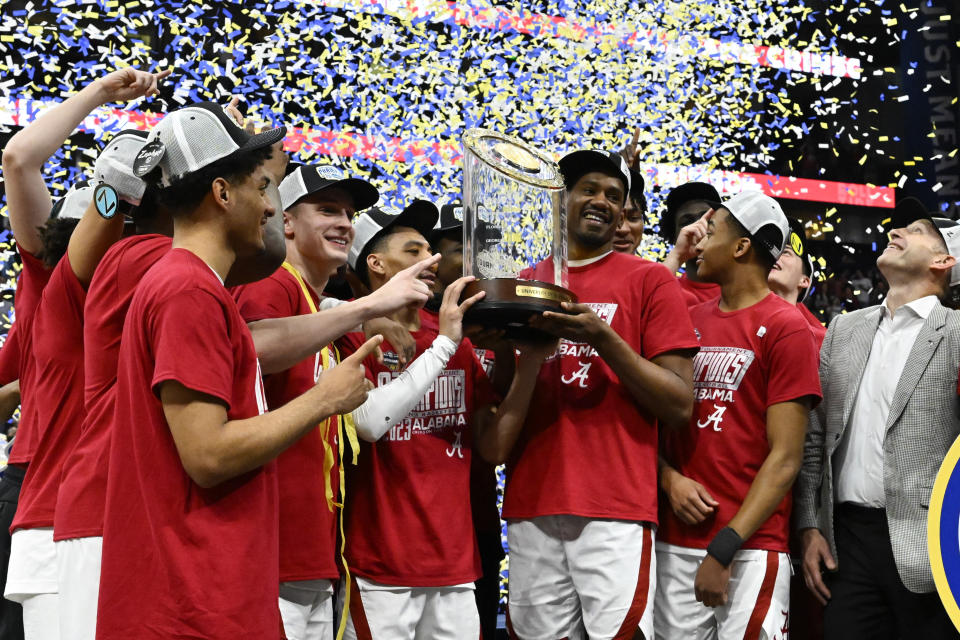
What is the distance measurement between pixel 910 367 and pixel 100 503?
7.87 feet

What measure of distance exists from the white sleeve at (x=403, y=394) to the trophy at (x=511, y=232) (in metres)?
0.12

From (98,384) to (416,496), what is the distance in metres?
1.04

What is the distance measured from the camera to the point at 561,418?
288 centimetres

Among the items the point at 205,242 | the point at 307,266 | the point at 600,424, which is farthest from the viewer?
the point at 307,266

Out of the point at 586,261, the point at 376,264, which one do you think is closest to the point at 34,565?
the point at 376,264

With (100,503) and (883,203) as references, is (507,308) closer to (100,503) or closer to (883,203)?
(100,503)

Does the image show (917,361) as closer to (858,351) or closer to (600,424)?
(858,351)

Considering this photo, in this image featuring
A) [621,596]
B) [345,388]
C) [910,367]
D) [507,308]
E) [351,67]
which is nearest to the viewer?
[345,388]

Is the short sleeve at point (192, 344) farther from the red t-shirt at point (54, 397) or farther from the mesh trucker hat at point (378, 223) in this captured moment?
the mesh trucker hat at point (378, 223)

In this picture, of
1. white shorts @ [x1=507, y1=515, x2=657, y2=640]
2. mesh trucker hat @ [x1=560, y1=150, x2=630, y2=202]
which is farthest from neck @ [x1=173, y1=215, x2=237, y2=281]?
mesh trucker hat @ [x1=560, y1=150, x2=630, y2=202]

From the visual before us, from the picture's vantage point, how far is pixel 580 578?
2760 mm

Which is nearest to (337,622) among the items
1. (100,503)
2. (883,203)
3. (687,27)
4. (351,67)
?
Result: (100,503)

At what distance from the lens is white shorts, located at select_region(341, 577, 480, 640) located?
2.72 meters

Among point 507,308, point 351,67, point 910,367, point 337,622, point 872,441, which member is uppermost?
point 351,67
